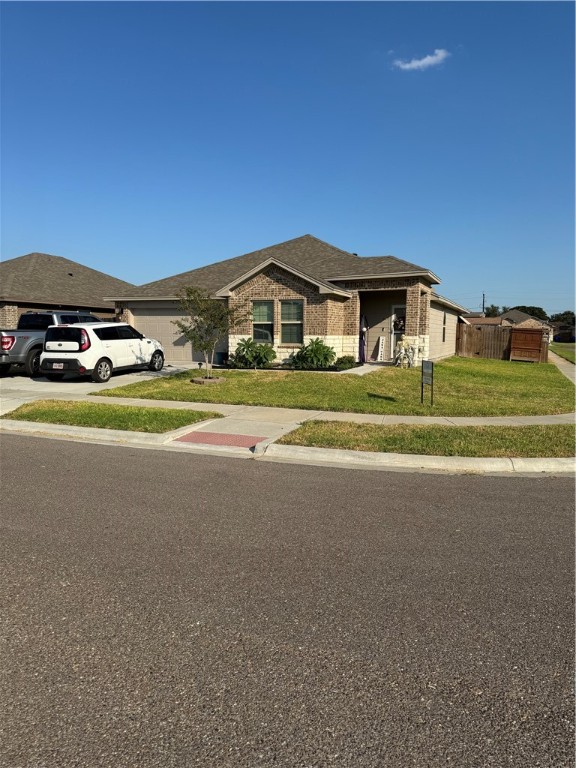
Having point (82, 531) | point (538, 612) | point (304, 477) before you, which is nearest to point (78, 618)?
point (82, 531)

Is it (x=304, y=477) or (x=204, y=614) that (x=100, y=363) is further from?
(x=204, y=614)

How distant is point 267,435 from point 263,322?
11530 millimetres

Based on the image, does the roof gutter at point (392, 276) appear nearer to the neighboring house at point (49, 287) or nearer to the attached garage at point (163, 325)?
the attached garage at point (163, 325)

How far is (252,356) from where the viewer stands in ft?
61.3

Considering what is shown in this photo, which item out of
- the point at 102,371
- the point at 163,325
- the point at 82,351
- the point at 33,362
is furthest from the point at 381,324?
the point at 33,362

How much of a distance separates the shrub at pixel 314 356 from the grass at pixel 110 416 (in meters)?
7.72

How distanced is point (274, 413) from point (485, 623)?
25.4ft

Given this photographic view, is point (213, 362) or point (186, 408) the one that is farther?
point (213, 362)

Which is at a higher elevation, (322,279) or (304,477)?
(322,279)

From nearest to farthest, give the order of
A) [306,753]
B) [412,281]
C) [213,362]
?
[306,753], [412,281], [213,362]

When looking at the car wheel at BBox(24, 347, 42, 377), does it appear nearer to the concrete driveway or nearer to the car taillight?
the concrete driveway

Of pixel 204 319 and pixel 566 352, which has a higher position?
pixel 204 319

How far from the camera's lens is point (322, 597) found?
3.54 meters

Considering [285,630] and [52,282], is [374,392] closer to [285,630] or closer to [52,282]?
[285,630]
